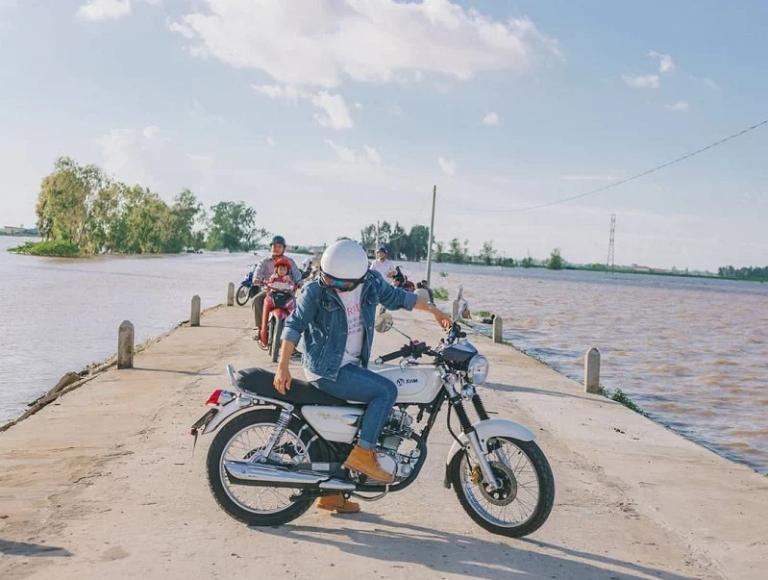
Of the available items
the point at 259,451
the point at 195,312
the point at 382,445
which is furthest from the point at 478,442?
the point at 195,312

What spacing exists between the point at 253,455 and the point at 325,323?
1.07m

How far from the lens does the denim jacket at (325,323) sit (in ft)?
16.8

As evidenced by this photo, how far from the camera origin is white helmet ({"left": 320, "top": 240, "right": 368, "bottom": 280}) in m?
5.07

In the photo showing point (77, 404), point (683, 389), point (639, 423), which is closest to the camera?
point (77, 404)

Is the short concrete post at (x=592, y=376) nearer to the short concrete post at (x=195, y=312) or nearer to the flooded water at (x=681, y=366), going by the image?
the flooded water at (x=681, y=366)

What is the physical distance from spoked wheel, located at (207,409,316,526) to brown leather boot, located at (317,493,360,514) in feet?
0.73

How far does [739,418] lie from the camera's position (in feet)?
48.5

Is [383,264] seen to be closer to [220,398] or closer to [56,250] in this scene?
[220,398]

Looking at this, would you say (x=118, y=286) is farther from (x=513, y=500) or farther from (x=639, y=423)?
(x=513, y=500)

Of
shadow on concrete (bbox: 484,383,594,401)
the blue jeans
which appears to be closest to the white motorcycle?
the blue jeans

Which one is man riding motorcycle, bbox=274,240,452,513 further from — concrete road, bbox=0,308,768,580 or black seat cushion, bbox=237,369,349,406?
concrete road, bbox=0,308,768,580

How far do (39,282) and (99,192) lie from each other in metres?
71.5

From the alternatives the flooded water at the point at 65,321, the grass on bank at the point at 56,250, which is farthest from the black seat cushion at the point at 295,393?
the grass on bank at the point at 56,250

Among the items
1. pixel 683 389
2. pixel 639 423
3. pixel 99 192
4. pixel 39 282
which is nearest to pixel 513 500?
pixel 639 423
